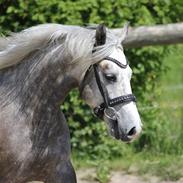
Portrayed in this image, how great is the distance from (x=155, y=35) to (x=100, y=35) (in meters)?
2.30

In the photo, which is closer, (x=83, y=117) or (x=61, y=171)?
(x=61, y=171)

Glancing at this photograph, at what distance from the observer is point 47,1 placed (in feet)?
22.1

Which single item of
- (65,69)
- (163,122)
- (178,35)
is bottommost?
Result: (163,122)

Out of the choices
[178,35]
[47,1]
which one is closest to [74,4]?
[47,1]

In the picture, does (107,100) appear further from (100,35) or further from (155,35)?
(155,35)

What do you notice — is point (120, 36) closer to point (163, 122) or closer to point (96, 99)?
point (96, 99)

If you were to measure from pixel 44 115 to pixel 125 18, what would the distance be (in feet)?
8.70

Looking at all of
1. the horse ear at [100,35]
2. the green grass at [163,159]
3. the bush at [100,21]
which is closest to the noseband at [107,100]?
the horse ear at [100,35]

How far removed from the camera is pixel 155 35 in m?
6.46

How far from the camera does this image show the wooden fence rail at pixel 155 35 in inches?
254

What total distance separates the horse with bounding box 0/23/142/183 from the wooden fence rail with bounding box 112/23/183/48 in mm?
1994

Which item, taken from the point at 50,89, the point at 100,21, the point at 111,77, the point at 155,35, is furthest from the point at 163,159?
the point at 111,77

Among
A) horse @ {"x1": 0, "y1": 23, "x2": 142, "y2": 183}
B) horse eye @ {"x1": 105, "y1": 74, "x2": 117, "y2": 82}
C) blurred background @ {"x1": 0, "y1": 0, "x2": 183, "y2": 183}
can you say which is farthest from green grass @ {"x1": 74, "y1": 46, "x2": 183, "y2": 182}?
horse eye @ {"x1": 105, "y1": 74, "x2": 117, "y2": 82}

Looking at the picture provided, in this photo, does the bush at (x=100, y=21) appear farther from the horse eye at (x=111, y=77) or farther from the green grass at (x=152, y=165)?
the horse eye at (x=111, y=77)
